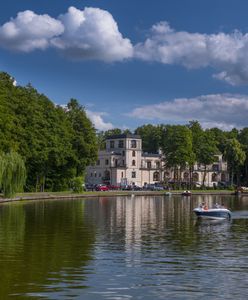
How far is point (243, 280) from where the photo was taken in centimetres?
2128

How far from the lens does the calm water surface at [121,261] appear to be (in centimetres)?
1936

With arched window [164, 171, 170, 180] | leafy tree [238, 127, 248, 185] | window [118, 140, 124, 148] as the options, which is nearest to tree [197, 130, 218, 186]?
arched window [164, 171, 170, 180]

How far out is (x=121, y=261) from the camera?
83.3 feet

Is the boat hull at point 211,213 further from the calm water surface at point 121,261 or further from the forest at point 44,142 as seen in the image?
the forest at point 44,142

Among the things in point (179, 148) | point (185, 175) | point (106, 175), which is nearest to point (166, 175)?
point (185, 175)

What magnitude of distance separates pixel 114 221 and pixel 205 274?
25695 millimetres

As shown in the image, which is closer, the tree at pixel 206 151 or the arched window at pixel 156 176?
the tree at pixel 206 151

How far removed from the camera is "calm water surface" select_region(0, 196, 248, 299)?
63.5 ft

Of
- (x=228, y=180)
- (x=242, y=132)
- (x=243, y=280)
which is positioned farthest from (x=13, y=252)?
(x=242, y=132)

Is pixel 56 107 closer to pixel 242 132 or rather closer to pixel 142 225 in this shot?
pixel 142 225

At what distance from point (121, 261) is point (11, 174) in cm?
4102

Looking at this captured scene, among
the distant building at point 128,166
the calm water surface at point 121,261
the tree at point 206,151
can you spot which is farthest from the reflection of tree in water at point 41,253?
the distant building at point 128,166

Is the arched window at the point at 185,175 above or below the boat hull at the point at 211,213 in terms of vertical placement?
above

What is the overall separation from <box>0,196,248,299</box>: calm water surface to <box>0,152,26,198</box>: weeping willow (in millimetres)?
20754
